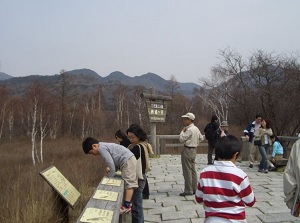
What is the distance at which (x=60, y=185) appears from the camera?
11.8 ft

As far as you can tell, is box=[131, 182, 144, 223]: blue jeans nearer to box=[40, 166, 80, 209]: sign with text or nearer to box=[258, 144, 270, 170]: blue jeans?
box=[40, 166, 80, 209]: sign with text

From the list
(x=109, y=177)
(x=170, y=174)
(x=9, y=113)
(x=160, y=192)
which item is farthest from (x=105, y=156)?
(x=9, y=113)

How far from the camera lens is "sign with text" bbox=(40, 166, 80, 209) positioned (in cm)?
334

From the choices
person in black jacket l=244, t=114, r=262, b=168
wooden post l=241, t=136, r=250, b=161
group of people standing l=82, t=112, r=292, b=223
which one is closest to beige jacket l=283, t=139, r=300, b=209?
group of people standing l=82, t=112, r=292, b=223

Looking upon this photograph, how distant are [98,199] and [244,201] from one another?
142 cm

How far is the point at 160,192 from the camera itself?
668 cm

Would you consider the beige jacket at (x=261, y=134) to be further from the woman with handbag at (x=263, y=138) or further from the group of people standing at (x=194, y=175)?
the group of people standing at (x=194, y=175)

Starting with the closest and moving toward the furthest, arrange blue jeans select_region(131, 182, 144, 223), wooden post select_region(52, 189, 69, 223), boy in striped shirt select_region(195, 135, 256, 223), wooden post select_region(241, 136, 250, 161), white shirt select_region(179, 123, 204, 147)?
boy in striped shirt select_region(195, 135, 256, 223) → wooden post select_region(52, 189, 69, 223) → blue jeans select_region(131, 182, 144, 223) → white shirt select_region(179, 123, 204, 147) → wooden post select_region(241, 136, 250, 161)

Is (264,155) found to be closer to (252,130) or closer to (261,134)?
(261,134)

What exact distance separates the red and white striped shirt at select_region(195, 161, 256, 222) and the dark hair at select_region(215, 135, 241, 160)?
0.09 m

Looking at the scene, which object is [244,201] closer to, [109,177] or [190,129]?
[109,177]

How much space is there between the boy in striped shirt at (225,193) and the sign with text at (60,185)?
1609 mm

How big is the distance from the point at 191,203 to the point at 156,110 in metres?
7.40

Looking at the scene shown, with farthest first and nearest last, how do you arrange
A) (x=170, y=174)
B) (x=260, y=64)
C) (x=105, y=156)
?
(x=260, y=64), (x=170, y=174), (x=105, y=156)
